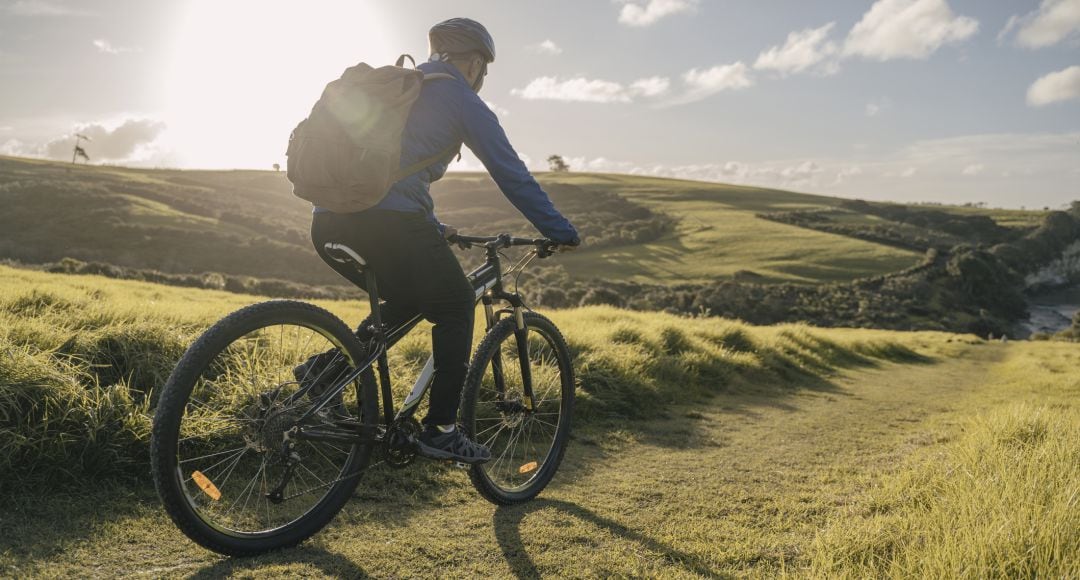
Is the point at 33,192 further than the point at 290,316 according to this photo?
Yes

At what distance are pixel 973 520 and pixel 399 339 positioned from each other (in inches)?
121

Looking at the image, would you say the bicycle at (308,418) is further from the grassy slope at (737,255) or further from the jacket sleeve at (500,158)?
the grassy slope at (737,255)

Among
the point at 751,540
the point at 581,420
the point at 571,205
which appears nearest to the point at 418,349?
the point at 581,420

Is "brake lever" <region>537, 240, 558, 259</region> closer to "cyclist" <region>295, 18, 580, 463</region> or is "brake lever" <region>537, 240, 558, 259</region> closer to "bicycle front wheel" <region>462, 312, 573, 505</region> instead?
"cyclist" <region>295, 18, 580, 463</region>

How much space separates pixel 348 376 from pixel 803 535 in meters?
2.59

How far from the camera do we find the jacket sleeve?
11.1 feet

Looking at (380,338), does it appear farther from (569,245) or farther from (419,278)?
(569,245)

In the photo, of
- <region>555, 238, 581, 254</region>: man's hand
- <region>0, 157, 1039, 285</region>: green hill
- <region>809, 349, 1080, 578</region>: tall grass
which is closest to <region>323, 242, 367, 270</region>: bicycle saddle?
<region>555, 238, 581, 254</region>: man's hand

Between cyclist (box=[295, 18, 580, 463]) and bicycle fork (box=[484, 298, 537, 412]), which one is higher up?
cyclist (box=[295, 18, 580, 463])

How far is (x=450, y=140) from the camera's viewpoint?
11.1 ft

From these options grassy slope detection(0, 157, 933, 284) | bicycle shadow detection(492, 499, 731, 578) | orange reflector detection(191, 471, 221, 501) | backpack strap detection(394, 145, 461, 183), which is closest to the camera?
orange reflector detection(191, 471, 221, 501)

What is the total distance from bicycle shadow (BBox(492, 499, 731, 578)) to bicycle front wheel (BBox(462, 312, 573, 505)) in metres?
0.13

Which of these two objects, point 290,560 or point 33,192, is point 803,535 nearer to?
point 290,560

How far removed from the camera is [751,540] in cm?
344
